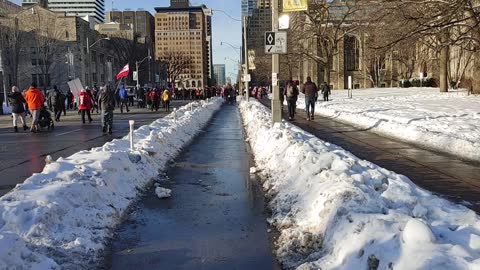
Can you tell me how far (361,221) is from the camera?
16.8ft

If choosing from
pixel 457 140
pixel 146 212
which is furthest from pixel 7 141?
pixel 457 140

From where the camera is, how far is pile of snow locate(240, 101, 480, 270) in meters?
4.16

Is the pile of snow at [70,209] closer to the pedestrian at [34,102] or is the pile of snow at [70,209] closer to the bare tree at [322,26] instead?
the pedestrian at [34,102]

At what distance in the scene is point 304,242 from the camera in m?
5.60

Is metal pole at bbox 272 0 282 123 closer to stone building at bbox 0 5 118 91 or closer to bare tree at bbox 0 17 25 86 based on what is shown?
stone building at bbox 0 5 118 91

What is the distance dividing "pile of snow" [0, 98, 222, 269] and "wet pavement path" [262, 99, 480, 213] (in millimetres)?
5041

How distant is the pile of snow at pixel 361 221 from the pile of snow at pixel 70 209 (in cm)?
220

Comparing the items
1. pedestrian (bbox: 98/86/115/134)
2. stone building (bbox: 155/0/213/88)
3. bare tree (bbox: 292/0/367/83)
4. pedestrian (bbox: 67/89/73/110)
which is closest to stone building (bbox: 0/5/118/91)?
pedestrian (bbox: 67/89/73/110)

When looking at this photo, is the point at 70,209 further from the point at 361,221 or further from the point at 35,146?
the point at 35,146

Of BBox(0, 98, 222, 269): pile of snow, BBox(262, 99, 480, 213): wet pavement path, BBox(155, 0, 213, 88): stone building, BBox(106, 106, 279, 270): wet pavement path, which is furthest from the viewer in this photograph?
BBox(155, 0, 213, 88): stone building

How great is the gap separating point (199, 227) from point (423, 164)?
20.4ft

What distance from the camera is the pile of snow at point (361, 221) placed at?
4.16m

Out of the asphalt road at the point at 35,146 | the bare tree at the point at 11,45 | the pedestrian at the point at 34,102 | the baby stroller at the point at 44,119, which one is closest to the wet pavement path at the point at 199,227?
the asphalt road at the point at 35,146

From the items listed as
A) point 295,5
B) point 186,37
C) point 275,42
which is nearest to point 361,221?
point 275,42
